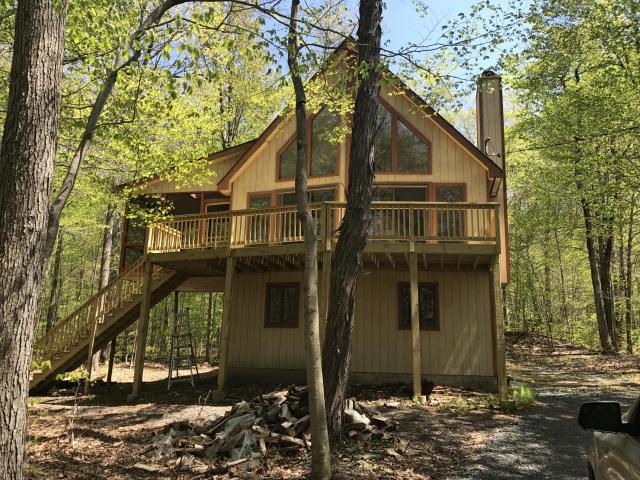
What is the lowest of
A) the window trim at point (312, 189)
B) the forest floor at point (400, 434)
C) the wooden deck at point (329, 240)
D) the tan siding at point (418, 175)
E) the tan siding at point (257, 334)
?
the forest floor at point (400, 434)

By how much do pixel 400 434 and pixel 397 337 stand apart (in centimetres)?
604

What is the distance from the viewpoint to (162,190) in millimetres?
17219

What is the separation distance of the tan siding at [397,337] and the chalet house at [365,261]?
28 millimetres

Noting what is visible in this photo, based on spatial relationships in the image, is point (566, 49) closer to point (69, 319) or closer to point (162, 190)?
point (162, 190)

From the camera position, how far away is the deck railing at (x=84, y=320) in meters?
13.8

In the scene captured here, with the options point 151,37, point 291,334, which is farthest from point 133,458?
point 291,334

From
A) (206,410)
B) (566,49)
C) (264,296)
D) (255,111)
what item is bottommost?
(206,410)

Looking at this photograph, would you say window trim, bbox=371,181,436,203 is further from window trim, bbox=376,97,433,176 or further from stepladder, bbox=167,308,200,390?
stepladder, bbox=167,308,200,390

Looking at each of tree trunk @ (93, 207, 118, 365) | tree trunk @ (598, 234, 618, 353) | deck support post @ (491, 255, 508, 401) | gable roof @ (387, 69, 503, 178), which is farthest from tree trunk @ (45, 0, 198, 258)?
tree trunk @ (598, 234, 618, 353)

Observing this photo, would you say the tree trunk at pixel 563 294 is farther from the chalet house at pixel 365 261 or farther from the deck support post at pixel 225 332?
the deck support post at pixel 225 332

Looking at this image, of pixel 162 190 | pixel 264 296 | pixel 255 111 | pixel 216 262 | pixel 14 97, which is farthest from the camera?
pixel 255 111

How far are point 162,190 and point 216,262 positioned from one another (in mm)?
5109

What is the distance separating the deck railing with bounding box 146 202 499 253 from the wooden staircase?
1794 mm

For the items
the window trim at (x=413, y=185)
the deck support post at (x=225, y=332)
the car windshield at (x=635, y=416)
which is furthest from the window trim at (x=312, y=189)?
→ the car windshield at (x=635, y=416)
